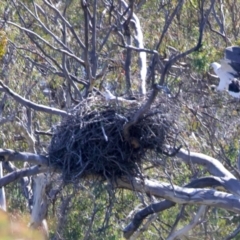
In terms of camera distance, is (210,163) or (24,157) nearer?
(24,157)

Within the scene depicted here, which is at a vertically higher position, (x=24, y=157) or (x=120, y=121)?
(x=120, y=121)

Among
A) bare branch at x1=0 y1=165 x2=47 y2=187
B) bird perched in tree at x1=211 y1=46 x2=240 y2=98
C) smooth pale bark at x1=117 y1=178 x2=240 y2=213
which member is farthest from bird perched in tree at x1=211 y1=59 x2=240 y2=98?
bare branch at x1=0 y1=165 x2=47 y2=187

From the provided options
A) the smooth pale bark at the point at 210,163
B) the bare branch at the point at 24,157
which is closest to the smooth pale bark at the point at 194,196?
the smooth pale bark at the point at 210,163

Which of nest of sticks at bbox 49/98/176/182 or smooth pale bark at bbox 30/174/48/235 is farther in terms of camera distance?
smooth pale bark at bbox 30/174/48/235

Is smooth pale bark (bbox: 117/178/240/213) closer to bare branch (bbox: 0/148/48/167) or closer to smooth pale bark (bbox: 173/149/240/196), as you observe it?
smooth pale bark (bbox: 173/149/240/196)

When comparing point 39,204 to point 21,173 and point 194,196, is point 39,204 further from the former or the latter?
point 194,196

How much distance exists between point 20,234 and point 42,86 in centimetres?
840

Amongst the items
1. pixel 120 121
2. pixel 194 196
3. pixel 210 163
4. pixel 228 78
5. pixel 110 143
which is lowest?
pixel 194 196

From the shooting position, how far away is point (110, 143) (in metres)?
4.11

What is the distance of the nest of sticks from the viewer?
161 inches

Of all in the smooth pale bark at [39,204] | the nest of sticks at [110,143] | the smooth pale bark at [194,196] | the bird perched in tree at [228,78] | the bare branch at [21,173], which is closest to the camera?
the nest of sticks at [110,143]

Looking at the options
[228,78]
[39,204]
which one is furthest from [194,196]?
[39,204]

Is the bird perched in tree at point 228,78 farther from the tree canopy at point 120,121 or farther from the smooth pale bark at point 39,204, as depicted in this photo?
the smooth pale bark at point 39,204

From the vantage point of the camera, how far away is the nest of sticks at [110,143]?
13.4 ft
